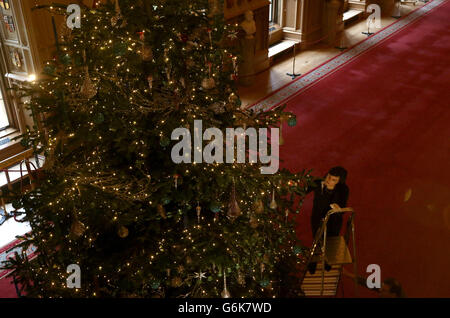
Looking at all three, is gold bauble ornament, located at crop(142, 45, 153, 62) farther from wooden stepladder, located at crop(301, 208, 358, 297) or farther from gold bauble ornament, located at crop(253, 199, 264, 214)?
wooden stepladder, located at crop(301, 208, 358, 297)

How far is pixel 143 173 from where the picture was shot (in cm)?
335

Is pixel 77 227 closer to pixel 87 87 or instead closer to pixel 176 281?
pixel 176 281

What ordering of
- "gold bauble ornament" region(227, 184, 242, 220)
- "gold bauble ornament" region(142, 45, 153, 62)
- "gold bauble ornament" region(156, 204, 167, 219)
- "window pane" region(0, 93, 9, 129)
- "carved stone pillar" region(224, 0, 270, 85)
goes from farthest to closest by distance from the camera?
"carved stone pillar" region(224, 0, 270, 85) < "window pane" region(0, 93, 9, 129) < "gold bauble ornament" region(156, 204, 167, 219) < "gold bauble ornament" region(227, 184, 242, 220) < "gold bauble ornament" region(142, 45, 153, 62)

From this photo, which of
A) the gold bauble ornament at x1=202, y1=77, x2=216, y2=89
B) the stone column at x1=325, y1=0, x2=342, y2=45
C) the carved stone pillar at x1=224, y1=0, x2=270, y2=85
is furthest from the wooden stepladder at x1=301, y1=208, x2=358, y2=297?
the stone column at x1=325, y1=0, x2=342, y2=45

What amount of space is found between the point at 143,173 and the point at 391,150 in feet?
15.1

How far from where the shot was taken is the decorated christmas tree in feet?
10.7

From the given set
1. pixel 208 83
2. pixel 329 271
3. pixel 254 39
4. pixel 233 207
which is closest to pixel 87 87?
pixel 208 83

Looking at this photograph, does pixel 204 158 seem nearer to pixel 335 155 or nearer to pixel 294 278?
pixel 294 278

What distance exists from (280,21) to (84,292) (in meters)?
8.27

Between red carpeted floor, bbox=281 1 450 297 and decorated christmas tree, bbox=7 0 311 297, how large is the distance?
184 centimetres

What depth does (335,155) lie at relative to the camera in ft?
22.1

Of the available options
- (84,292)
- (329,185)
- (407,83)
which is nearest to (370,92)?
(407,83)

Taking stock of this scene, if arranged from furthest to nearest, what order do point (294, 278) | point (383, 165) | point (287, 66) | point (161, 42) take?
point (287, 66) → point (383, 165) → point (294, 278) → point (161, 42)

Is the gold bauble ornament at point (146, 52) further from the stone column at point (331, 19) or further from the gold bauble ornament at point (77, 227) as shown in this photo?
the stone column at point (331, 19)
